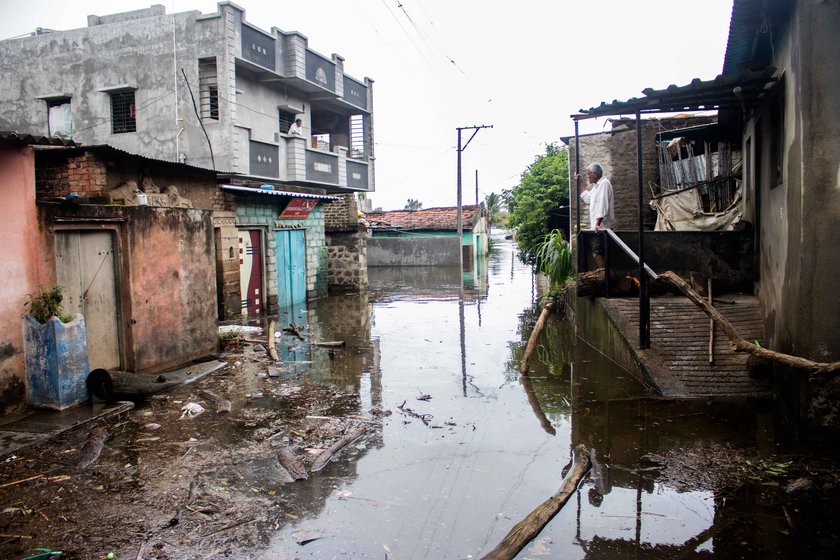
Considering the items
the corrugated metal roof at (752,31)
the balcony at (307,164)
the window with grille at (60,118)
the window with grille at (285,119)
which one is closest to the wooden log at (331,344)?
the corrugated metal roof at (752,31)

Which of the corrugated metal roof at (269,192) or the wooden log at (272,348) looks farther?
the corrugated metal roof at (269,192)

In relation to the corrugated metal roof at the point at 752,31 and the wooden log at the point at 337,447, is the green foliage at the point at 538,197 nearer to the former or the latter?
the corrugated metal roof at the point at 752,31

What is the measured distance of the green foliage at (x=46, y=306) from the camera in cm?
732

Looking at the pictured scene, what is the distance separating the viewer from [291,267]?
19.2m

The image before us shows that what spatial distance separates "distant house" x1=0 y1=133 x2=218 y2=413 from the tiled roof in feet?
86.0

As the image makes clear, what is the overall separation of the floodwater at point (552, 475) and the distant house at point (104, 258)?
2600 mm

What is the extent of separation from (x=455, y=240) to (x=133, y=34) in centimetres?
2123

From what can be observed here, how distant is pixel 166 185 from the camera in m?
13.0

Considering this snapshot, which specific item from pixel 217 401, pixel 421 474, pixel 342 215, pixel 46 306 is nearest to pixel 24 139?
pixel 46 306

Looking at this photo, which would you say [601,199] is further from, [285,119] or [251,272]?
[285,119]

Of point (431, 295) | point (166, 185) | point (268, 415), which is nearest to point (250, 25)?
point (166, 185)

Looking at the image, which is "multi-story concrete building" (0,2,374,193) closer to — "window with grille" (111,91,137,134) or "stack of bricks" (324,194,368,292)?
"window with grille" (111,91,137,134)

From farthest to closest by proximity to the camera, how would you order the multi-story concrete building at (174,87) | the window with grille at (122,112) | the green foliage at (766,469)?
the window with grille at (122,112)
the multi-story concrete building at (174,87)
the green foliage at (766,469)

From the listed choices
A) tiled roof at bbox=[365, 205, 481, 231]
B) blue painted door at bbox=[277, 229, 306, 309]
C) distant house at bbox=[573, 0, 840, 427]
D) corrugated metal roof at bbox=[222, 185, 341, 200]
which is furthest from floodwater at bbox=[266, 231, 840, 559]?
tiled roof at bbox=[365, 205, 481, 231]
